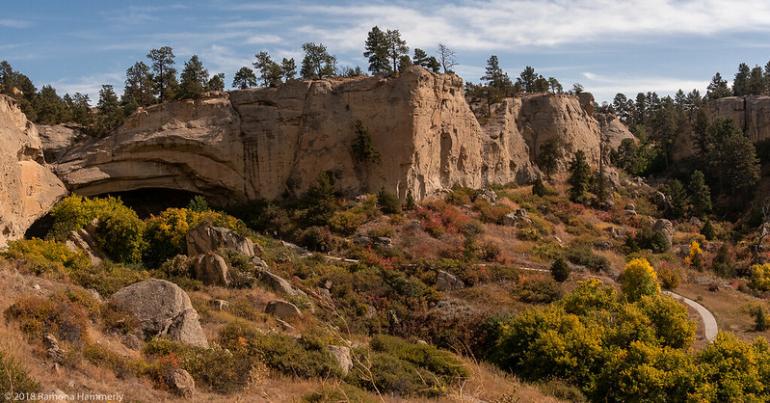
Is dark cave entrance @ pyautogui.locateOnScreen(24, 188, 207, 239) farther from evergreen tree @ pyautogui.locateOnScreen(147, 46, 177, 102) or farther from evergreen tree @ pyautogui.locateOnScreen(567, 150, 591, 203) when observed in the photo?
evergreen tree @ pyautogui.locateOnScreen(567, 150, 591, 203)

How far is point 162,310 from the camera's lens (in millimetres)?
15391

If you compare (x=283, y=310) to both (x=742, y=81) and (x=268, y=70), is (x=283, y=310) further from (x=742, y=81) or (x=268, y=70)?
(x=742, y=81)

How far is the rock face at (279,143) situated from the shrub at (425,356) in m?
21.9

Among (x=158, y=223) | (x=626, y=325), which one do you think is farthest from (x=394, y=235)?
(x=626, y=325)

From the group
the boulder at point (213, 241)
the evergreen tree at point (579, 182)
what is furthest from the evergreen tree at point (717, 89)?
the boulder at point (213, 241)

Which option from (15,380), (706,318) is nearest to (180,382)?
(15,380)

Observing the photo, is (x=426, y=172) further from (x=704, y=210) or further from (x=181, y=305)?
(x=181, y=305)

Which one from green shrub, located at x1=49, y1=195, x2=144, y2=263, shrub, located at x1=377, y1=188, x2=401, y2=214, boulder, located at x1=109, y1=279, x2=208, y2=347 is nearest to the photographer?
boulder, located at x1=109, y1=279, x2=208, y2=347

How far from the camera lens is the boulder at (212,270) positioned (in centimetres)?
2459

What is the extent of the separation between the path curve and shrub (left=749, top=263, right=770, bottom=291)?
5505mm

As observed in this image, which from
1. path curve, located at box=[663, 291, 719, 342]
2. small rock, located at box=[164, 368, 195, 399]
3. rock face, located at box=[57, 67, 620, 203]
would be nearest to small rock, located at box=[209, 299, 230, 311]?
small rock, located at box=[164, 368, 195, 399]

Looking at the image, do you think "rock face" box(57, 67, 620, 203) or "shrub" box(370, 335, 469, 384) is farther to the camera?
"rock face" box(57, 67, 620, 203)

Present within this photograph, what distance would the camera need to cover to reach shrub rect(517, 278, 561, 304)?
2794 centimetres

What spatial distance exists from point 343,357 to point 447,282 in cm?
1513
